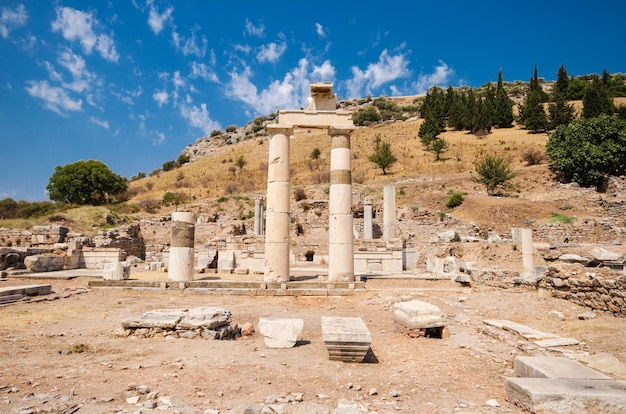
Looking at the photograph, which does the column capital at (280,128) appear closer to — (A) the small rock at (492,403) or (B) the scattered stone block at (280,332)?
(B) the scattered stone block at (280,332)

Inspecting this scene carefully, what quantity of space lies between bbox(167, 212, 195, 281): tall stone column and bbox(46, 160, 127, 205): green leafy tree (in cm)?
3815

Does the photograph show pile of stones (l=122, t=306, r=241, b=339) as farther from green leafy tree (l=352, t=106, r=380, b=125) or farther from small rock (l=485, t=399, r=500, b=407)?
green leafy tree (l=352, t=106, r=380, b=125)

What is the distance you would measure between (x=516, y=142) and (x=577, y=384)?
5592 centimetres

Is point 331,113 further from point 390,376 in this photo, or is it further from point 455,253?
point 455,253

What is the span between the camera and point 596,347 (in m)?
6.07

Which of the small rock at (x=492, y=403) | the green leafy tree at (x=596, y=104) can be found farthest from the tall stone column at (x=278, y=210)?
the green leafy tree at (x=596, y=104)

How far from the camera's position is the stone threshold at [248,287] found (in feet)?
39.6

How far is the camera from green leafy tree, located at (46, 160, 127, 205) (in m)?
44.9

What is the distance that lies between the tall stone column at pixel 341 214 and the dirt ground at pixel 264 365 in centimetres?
327

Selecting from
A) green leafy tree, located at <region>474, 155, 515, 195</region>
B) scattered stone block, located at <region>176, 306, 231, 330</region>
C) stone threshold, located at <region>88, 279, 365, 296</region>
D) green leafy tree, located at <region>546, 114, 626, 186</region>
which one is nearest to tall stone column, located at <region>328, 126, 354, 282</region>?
stone threshold, located at <region>88, 279, 365, 296</region>

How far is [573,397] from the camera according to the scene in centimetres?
361

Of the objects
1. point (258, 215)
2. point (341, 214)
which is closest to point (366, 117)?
point (258, 215)

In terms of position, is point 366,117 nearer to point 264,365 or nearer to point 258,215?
point 258,215

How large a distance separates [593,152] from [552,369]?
4009cm
